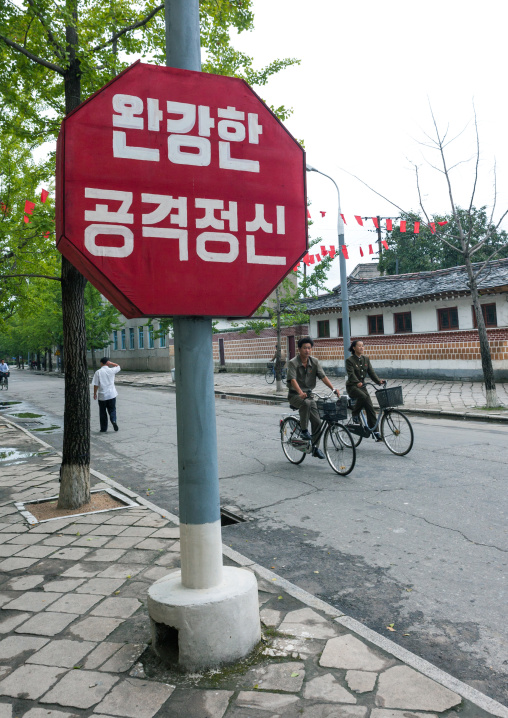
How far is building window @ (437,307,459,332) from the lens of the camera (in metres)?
22.4

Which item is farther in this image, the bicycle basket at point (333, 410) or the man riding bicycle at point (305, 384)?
the man riding bicycle at point (305, 384)

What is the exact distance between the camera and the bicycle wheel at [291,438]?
27.1 ft

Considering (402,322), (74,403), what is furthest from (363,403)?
(402,322)

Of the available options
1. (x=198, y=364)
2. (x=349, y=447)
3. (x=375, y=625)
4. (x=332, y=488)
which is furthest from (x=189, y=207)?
(x=349, y=447)

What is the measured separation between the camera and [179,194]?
2896mm

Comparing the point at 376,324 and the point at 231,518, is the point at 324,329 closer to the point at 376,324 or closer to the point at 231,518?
the point at 376,324

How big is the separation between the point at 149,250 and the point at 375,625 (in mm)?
2649

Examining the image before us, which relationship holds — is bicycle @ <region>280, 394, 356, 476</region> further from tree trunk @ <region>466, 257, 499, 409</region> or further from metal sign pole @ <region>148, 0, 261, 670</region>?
tree trunk @ <region>466, 257, 499, 409</region>

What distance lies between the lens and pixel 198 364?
3.10m

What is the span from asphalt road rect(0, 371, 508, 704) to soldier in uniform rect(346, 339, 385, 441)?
0.61m

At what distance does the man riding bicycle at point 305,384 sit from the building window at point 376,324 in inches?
728

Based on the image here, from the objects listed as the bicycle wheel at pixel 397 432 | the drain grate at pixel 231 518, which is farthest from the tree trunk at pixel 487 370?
the drain grate at pixel 231 518

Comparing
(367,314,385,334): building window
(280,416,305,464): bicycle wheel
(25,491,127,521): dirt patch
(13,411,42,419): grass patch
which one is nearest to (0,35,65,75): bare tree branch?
(25,491,127,521): dirt patch

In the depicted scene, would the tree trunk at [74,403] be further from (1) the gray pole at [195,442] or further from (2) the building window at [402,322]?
(2) the building window at [402,322]
